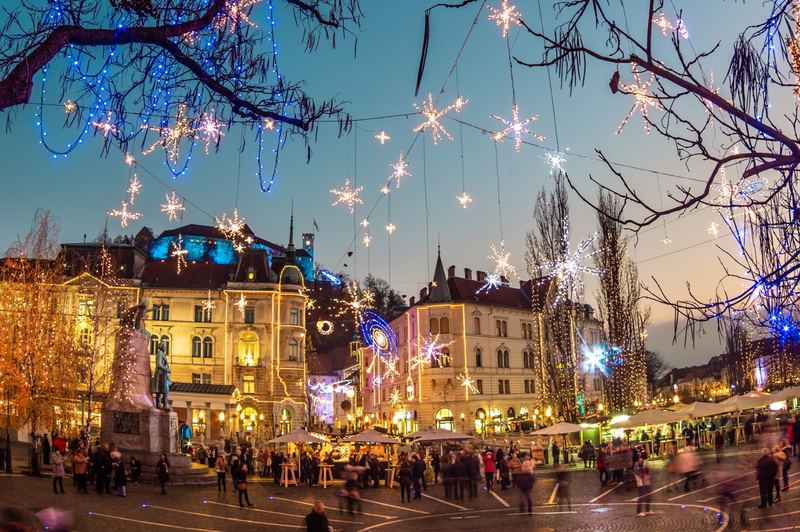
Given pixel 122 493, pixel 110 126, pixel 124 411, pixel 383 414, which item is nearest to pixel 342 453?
pixel 124 411

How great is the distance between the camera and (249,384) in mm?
55344

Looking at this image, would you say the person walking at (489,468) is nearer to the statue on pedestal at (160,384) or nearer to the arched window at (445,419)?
the statue on pedestal at (160,384)

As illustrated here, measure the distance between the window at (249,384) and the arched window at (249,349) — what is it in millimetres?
1191

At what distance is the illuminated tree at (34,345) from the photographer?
73.6 feet

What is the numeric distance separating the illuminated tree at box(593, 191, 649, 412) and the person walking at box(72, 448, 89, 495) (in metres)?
27.8

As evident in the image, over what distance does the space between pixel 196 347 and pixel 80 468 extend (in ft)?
125

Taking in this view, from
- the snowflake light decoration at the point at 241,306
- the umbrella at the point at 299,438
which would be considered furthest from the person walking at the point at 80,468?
the snowflake light decoration at the point at 241,306

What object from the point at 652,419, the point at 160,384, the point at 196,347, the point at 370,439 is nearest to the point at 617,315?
the point at 652,419

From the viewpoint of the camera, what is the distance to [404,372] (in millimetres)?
56906

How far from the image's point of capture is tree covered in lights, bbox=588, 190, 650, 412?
37438 millimetres

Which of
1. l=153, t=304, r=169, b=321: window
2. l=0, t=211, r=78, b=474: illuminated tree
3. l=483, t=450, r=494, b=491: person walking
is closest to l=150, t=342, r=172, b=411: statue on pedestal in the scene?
l=0, t=211, r=78, b=474: illuminated tree

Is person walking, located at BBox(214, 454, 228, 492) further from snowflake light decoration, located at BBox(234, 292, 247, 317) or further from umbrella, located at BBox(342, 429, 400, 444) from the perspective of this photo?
snowflake light decoration, located at BBox(234, 292, 247, 317)

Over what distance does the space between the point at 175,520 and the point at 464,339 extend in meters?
39.5

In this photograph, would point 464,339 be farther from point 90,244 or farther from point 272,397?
point 90,244
